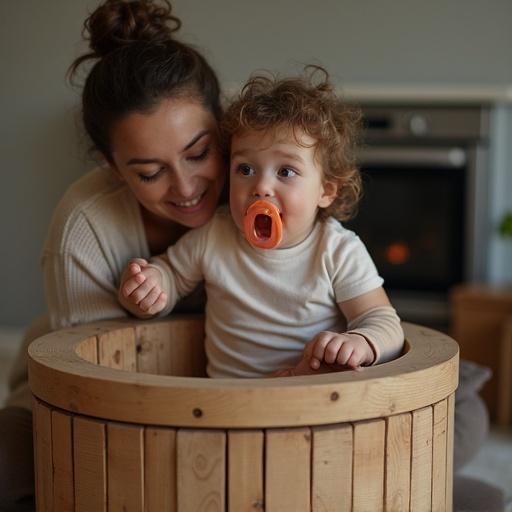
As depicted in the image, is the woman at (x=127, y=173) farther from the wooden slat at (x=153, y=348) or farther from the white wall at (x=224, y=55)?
the white wall at (x=224, y=55)

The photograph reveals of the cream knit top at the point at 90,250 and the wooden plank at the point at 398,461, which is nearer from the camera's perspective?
the wooden plank at the point at 398,461

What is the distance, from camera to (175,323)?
4.90 feet

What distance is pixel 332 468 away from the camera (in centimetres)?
100

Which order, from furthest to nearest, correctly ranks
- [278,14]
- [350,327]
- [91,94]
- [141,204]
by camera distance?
[278,14]
[141,204]
[91,94]
[350,327]

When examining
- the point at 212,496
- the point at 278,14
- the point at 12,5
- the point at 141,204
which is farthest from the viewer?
the point at 12,5

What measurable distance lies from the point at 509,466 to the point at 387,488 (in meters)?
1.40

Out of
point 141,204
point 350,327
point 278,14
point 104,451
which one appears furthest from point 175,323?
point 278,14

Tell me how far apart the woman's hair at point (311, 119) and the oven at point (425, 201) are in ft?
5.66

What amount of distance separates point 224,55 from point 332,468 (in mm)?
2688

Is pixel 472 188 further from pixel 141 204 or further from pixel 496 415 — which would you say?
pixel 141 204

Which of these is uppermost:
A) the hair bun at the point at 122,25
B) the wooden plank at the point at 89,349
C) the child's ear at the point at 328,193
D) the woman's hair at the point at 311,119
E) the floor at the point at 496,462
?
the hair bun at the point at 122,25

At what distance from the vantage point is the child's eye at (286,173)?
1.27 meters

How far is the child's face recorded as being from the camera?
126 cm

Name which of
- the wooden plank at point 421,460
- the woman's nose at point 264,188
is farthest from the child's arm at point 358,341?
the woman's nose at point 264,188
